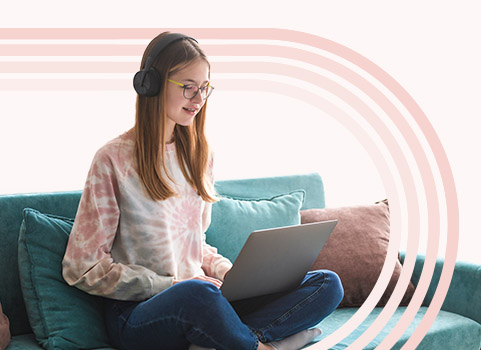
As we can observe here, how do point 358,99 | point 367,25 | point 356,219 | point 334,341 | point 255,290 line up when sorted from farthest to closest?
point 367,25 → point 356,219 → point 358,99 → point 334,341 → point 255,290

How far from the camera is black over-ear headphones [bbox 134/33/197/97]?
80.6 inches

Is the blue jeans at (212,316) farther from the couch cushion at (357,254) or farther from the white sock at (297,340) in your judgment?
the couch cushion at (357,254)

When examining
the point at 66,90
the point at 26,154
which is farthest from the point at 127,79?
the point at 26,154

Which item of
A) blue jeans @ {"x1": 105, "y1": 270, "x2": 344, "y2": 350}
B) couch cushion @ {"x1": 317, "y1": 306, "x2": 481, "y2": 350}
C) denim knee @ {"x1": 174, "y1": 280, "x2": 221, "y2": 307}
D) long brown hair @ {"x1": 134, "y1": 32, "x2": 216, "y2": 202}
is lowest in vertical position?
couch cushion @ {"x1": 317, "y1": 306, "x2": 481, "y2": 350}

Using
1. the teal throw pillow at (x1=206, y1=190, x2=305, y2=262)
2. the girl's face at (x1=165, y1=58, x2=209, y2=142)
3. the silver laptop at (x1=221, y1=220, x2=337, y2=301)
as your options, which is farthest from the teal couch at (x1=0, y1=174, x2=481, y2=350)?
the girl's face at (x1=165, y1=58, x2=209, y2=142)

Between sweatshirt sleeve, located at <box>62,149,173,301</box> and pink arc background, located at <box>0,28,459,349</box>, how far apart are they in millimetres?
665

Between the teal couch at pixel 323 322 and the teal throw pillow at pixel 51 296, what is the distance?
15 mm

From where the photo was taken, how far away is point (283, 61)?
295cm

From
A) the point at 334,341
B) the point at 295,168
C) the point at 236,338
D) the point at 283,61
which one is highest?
the point at 283,61

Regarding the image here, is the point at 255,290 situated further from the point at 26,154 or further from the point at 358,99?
the point at 26,154

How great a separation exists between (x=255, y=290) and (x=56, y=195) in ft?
2.67

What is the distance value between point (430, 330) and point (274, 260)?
80 cm

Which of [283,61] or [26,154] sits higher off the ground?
[283,61]

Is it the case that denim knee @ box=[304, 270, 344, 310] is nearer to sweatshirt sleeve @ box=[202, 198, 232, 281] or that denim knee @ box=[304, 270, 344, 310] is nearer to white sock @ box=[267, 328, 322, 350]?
white sock @ box=[267, 328, 322, 350]
